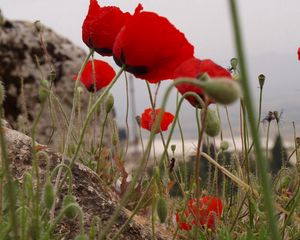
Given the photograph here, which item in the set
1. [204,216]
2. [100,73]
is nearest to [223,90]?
[204,216]

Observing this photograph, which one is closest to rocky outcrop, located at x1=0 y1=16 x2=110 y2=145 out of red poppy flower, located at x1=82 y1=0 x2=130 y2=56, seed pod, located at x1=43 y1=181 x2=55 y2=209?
red poppy flower, located at x1=82 y1=0 x2=130 y2=56

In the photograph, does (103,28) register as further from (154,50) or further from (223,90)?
(223,90)

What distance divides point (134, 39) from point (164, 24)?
0.22 ft

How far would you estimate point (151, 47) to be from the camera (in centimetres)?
106

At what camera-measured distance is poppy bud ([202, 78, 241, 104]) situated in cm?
49

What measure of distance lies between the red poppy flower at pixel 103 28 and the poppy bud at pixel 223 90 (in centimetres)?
74

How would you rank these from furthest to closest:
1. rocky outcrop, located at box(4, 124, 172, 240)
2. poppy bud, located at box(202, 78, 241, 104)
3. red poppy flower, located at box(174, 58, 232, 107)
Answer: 1. rocky outcrop, located at box(4, 124, 172, 240)
2. red poppy flower, located at box(174, 58, 232, 107)
3. poppy bud, located at box(202, 78, 241, 104)

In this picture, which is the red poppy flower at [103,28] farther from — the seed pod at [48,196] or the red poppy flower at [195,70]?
the seed pod at [48,196]

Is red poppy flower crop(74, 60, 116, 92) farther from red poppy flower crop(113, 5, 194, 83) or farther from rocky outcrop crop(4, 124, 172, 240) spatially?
red poppy flower crop(113, 5, 194, 83)

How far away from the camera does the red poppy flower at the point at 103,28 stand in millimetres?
1229

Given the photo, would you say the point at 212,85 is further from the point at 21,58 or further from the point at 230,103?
the point at 21,58

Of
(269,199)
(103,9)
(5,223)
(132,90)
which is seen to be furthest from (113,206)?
(269,199)

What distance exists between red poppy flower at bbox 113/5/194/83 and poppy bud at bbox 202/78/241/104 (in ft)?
1.78

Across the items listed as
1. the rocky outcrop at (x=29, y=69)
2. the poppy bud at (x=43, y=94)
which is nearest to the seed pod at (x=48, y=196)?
the poppy bud at (x=43, y=94)
